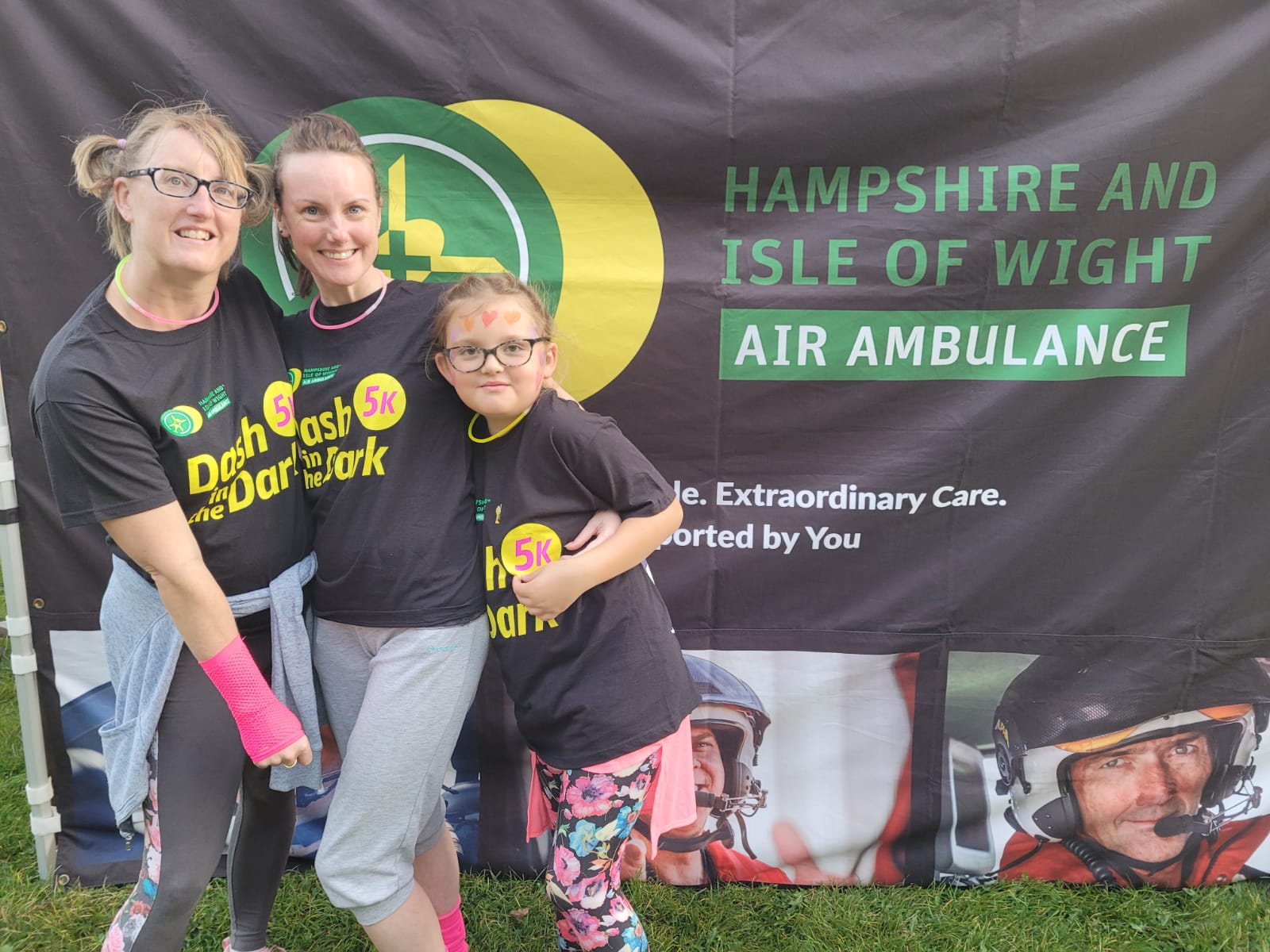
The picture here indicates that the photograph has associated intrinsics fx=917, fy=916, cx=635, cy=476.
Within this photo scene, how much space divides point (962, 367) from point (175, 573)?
1.86 metres

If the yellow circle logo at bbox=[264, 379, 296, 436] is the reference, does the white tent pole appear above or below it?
below

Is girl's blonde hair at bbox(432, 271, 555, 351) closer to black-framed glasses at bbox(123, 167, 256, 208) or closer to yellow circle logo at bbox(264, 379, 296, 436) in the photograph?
yellow circle logo at bbox(264, 379, 296, 436)

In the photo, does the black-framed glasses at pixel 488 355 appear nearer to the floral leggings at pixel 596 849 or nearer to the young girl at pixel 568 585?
the young girl at pixel 568 585

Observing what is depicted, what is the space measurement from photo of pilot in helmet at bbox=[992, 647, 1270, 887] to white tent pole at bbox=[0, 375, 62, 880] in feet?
8.62

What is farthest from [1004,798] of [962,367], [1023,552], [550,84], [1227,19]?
[550,84]

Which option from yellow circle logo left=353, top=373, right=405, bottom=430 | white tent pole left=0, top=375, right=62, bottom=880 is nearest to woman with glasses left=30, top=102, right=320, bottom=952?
yellow circle logo left=353, top=373, right=405, bottom=430

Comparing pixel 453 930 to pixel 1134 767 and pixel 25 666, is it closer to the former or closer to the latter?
pixel 25 666

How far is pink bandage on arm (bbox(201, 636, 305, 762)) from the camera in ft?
5.24

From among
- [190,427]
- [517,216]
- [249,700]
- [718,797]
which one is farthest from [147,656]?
[718,797]

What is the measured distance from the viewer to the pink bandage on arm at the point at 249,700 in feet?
5.24

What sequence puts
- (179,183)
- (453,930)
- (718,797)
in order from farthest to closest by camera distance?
(718,797), (453,930), (179,183)

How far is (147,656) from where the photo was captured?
1709 millimetres

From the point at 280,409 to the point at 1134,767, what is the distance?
2369mm

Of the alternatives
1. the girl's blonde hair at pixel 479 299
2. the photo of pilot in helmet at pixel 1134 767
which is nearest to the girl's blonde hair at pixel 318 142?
the girl's blonde hair at pixel 479 299
